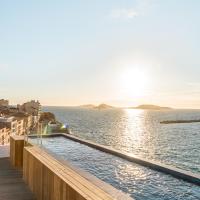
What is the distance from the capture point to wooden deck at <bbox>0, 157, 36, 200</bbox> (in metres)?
5.70

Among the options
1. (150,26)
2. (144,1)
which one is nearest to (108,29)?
(150,26)

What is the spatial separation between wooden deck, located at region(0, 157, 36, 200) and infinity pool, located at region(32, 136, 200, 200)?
187 cm

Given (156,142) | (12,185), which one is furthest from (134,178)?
(156,142)

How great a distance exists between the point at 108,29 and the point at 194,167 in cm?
2049

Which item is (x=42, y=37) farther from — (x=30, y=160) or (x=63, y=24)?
(x=30, y=160)

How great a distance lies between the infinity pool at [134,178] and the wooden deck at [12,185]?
73.5 inches

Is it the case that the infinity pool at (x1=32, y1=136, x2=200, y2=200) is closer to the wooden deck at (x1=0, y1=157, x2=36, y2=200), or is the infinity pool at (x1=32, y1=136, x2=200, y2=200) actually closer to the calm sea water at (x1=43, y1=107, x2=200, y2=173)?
the wooden deck at (x1=0, y1=157, x2=36, y2=200)

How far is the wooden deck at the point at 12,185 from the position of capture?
570cm

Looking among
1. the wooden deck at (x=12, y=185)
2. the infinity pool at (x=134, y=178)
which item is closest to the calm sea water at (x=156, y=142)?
the infinity pool at (x=134, y=178)

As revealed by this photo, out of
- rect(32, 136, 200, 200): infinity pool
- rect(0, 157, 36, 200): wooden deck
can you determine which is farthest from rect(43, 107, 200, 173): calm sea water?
rect(0, 157, 36, 200): wooden deck

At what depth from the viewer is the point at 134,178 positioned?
9938 millimetres

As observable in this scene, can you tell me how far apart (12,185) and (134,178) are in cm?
477

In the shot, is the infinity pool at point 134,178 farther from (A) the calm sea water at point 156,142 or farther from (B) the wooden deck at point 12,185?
(A) the calm sea water at point 156,142

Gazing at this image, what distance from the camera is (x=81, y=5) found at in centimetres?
1138
